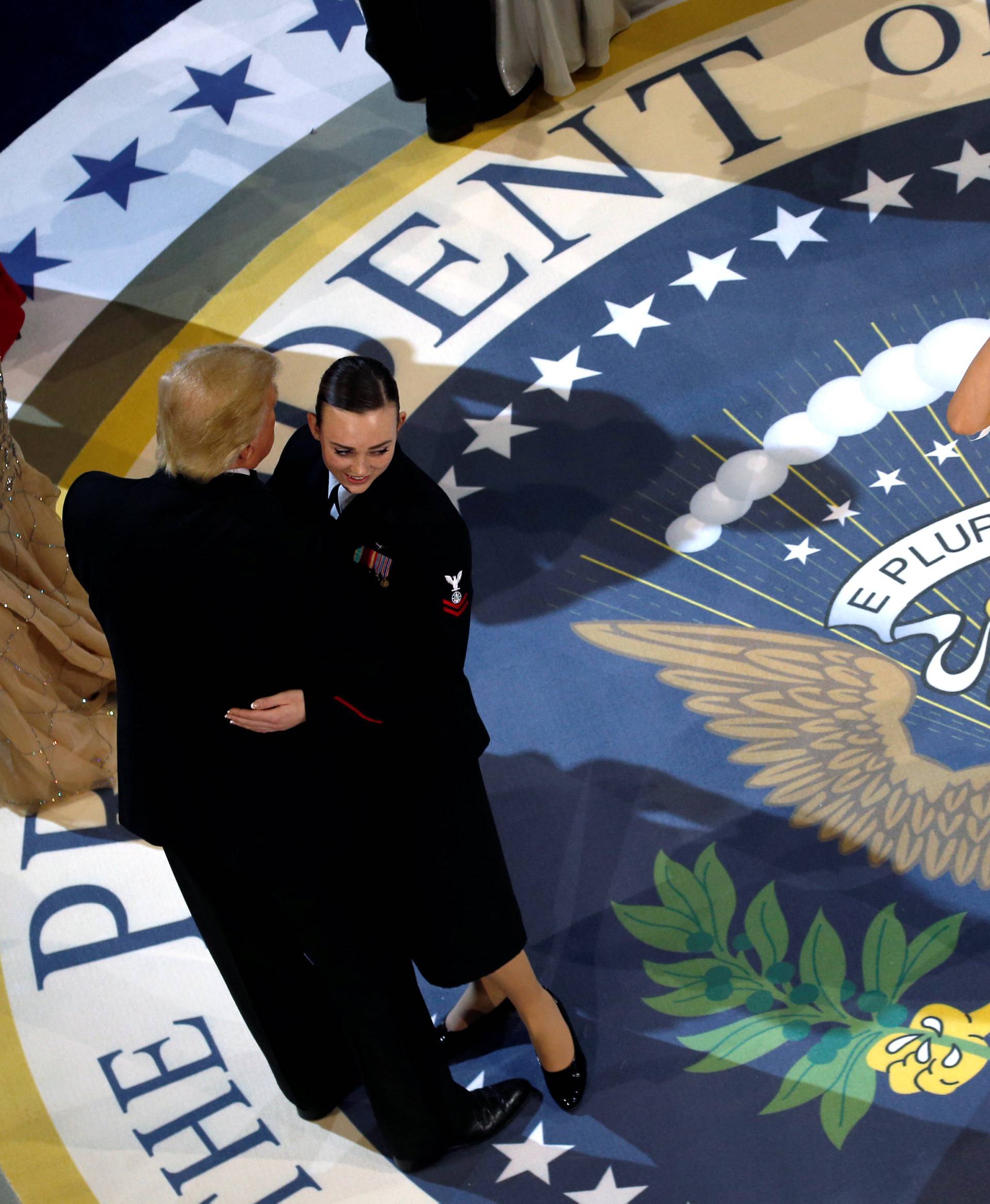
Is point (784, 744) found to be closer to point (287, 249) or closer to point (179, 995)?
point (179, 995)

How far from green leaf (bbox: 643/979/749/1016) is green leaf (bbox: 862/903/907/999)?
26 centimetres

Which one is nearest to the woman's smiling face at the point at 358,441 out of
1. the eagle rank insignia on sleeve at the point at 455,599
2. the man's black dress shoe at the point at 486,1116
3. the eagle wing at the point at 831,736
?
the eagle rank insignia on sleeve at the point at 455,599

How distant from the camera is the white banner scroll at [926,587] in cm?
313

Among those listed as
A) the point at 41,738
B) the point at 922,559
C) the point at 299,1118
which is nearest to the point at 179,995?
the point at 299,1118

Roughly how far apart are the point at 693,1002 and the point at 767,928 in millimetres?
241

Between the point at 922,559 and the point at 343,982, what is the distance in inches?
76.4

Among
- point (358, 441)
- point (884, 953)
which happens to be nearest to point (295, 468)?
point (358, 441)

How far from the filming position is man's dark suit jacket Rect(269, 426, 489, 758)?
1.96m

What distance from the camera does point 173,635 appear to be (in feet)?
6.00

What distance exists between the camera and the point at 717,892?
9.38 ft

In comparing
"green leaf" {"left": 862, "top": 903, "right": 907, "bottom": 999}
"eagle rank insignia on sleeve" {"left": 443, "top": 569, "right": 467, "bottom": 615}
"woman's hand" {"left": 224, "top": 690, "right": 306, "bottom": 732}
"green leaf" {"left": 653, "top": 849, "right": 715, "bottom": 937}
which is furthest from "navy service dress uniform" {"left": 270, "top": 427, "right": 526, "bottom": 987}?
"green leaf" {"left": 862, "top": 903, "right": 907, "bottom": 999}

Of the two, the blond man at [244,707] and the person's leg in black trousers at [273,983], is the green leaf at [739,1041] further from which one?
the person's leg in black trousers at [273,983]

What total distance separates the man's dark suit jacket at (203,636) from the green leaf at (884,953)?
4.53 ft

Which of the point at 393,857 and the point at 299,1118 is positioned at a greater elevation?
the point at 393,857
